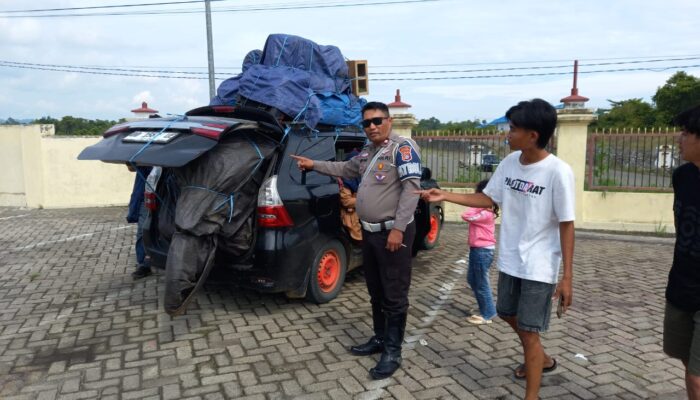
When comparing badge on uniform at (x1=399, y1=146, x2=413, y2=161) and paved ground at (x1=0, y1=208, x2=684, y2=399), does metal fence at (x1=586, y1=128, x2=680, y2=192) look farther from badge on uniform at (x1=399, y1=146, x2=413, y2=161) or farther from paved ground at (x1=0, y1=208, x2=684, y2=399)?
badge on uniform at (x1=399, y1=146, x2=413, y2=161)

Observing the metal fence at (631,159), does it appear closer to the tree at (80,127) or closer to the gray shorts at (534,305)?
the gray shorts at (534,305)

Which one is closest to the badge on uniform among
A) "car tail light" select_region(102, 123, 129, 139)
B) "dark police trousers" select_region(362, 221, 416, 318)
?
"dark police trousers" select_region(362, 221, 416, 318)

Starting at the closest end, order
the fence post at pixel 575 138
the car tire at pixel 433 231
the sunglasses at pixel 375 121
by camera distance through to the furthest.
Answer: the sunglasses at pixel 375 121
the car tire at pixel 433 231
the fence post at pixel 575 138

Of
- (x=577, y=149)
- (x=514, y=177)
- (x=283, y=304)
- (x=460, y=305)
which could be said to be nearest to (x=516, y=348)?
(x=460, y=305)

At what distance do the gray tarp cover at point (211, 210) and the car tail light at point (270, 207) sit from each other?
0.26 feet

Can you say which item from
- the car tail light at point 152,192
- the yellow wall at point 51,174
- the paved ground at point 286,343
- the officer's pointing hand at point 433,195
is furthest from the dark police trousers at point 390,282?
the yellow wall at point 51,174

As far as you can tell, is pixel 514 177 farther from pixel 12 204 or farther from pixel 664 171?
pixel 12 204

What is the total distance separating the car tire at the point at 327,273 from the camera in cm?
447

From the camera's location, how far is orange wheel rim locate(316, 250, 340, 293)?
181 inches

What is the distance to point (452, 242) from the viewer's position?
7879 millimetres

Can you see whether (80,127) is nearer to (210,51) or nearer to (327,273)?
(210,51)

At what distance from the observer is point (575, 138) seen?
9.28 meters

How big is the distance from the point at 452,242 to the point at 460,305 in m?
3.12

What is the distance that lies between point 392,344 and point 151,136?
7.42 ft
